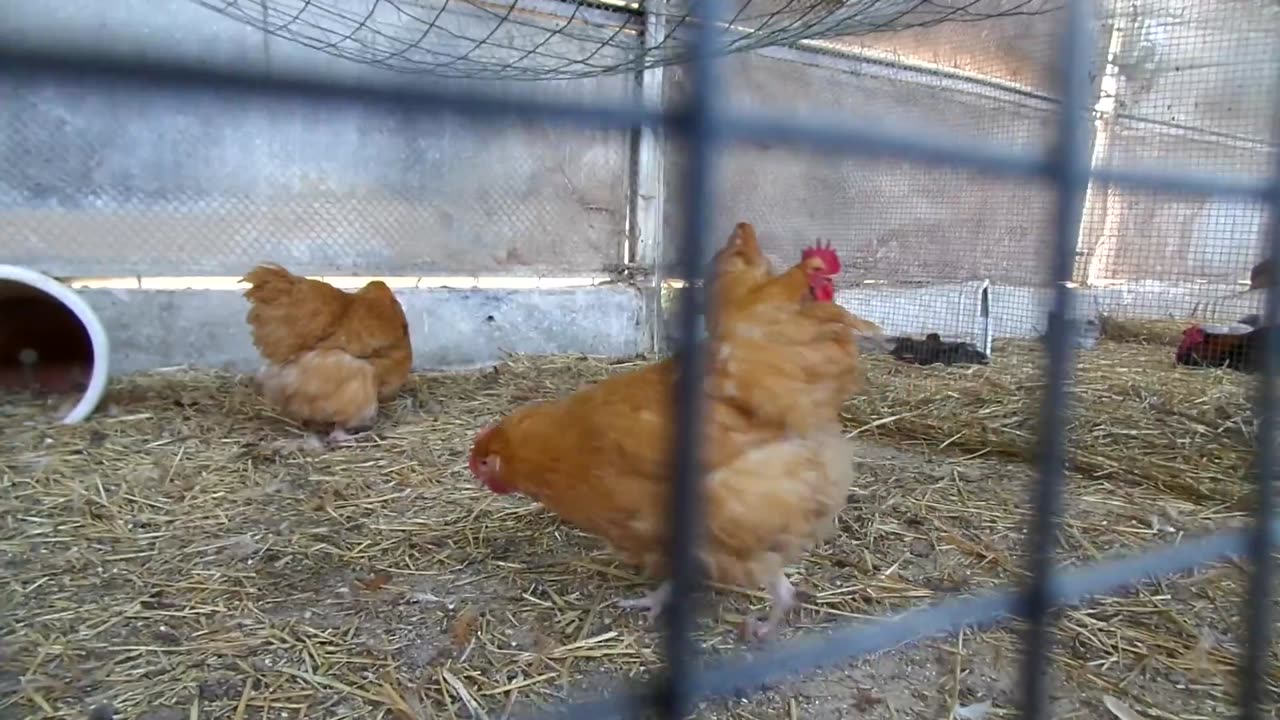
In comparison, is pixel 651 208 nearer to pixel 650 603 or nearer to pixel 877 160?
pixel 650 603

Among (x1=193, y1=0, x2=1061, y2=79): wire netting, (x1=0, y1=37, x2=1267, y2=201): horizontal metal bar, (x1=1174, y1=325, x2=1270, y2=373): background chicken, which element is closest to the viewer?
(x1=0, y1=37, x2=1267, y2=201): horizontal metal bar

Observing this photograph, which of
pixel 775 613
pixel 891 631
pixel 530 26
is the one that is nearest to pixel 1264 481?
pixel 891 631

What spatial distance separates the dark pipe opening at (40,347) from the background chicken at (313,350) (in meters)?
0.82

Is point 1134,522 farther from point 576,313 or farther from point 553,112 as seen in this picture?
point 576,313

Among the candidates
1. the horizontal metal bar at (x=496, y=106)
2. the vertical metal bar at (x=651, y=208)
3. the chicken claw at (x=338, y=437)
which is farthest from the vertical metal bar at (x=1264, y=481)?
the vertical metal bar at (x=651, y=208)

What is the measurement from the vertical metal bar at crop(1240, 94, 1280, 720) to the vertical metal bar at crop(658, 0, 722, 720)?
0.59 m

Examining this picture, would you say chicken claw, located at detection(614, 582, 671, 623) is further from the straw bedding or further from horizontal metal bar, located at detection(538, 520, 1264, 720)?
horizontal metal bar, located at detection(538, 520, 1264, 720)

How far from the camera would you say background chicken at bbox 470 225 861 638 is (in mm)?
1384

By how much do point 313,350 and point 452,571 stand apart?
1.32m

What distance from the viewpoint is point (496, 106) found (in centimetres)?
34

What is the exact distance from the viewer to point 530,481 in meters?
1.60

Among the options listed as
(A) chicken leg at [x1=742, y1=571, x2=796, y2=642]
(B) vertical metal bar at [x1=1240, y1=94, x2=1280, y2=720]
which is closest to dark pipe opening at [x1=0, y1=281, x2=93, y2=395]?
(A) chicken leg at [x1=742, y1=571, x2=796, y2=642]

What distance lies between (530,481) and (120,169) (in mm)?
2358

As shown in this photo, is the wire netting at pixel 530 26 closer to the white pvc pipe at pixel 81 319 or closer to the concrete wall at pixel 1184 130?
the concrete wall at pixel 1184 130
